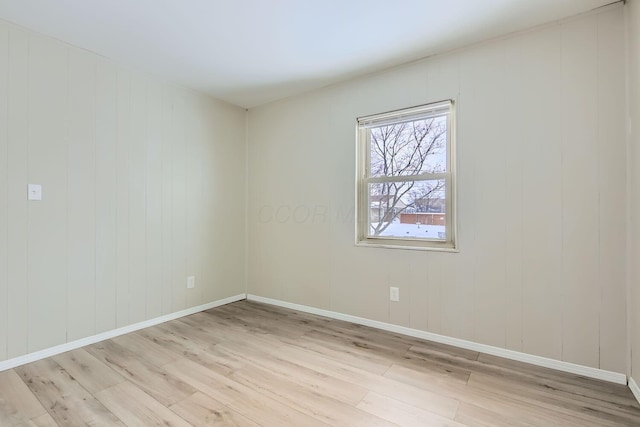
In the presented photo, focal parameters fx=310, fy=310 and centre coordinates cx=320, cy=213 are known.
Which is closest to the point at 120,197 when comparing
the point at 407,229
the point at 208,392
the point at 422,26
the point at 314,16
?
the point at 208,392

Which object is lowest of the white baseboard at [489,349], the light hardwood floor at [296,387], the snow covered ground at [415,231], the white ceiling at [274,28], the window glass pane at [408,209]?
the light hardwood floor at [296,387]

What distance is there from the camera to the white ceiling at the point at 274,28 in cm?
195

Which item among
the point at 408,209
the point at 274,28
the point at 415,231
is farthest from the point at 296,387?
the point at 274,28

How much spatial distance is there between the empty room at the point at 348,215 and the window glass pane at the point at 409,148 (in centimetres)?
2

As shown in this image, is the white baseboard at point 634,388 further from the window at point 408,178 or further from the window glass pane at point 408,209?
the window glass pane at point 408,209

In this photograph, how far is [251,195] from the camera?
12.6 feet

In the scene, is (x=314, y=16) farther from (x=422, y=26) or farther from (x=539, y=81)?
(x=539, y=81)

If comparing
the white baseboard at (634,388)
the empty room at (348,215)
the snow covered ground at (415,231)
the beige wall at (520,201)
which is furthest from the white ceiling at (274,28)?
the white baseboard at (634,388)

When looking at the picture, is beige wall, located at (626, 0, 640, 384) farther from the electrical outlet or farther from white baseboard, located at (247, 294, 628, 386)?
the electrical outlet

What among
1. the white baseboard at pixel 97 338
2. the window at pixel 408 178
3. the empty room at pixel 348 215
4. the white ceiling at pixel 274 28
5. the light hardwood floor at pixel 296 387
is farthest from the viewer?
the window at pixel 408 178

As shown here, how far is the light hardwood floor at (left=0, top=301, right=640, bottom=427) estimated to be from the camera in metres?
1.61

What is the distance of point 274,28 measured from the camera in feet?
7.23

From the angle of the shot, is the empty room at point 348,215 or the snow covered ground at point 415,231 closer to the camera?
the empty room at point 348,215

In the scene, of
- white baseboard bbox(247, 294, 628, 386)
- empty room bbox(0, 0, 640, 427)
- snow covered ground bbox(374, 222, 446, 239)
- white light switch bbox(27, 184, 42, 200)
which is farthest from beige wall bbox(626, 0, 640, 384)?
white light switch bbox(27, 184, 42, 200)
